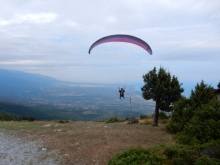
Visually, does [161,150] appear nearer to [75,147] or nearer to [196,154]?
[196,154]

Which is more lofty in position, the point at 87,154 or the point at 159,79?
the point at 159,79

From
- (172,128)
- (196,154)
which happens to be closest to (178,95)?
(172,128)

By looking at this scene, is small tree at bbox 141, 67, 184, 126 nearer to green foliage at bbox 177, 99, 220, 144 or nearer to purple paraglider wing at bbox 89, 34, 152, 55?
purple paraglider wing at bbox 89, 34, 152, 55

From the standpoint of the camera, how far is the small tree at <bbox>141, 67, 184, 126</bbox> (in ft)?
56.9

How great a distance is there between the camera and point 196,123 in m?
12.0

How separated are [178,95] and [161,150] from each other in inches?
423

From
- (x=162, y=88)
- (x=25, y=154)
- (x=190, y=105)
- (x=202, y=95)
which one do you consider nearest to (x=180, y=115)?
(x=190, y=105)

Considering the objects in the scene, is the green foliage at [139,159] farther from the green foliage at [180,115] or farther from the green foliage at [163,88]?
the green foliage at [163,88]

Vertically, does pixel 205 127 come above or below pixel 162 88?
below

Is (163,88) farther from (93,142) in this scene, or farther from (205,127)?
(93,142)

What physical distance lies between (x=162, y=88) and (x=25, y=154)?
1206cm

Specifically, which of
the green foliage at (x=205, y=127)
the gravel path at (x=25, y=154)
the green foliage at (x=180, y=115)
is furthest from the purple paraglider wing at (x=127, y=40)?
the gravel path at (x=25, y=154)

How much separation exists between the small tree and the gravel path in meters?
10.5

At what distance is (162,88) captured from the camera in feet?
56.5
